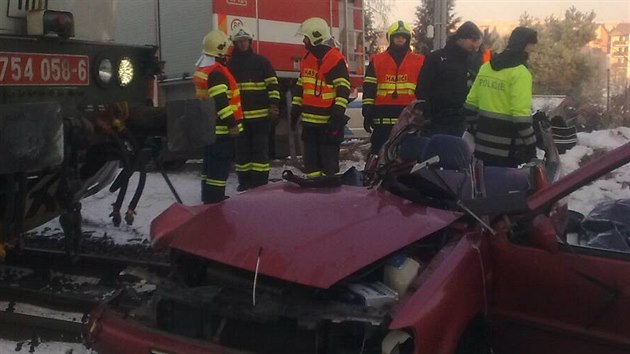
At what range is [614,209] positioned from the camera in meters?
3.42

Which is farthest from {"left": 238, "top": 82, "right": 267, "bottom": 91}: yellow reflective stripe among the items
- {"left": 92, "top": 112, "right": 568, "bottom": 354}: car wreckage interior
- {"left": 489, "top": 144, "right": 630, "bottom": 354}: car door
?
{"left": 489, "top": 144, "right": 630, "bottom": 354}: car door

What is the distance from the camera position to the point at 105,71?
5238mm

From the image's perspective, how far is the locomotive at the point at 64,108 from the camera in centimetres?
424

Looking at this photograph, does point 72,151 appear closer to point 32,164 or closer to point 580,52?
point 32,164

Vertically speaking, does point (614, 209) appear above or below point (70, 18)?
below

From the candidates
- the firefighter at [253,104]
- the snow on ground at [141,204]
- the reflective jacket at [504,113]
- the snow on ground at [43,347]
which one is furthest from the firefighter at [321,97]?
the snow on ground at [43,347]

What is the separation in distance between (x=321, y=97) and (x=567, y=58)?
25423 millimetres

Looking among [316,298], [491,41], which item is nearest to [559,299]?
[316,298]

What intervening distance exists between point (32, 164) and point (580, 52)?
3019 centimetres

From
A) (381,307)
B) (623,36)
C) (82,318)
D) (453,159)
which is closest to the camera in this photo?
(381,307)

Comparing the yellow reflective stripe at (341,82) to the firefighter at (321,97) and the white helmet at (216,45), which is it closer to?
the firefighter at (321,97)

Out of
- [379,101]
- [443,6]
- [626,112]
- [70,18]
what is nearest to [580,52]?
[626,112]

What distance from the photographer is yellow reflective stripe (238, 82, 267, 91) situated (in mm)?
7703

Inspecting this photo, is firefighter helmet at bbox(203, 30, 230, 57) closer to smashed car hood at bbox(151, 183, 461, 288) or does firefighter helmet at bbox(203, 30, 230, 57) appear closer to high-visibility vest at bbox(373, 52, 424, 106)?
high-visibility vest at bbox(373, 52, 424, 106)
